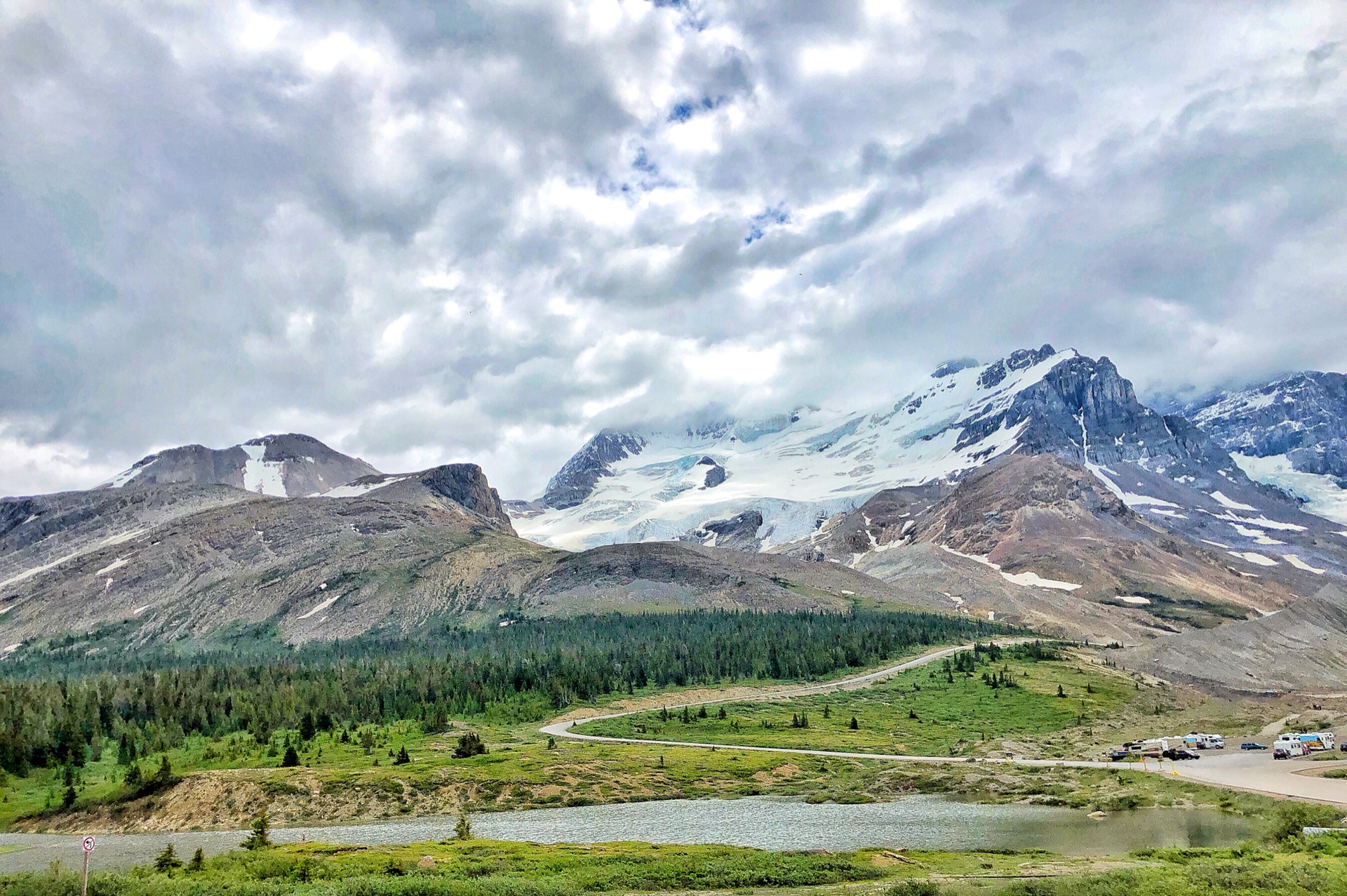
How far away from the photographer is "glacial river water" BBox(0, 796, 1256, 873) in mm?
74188

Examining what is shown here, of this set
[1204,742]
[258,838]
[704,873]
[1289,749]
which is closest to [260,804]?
[258,838]

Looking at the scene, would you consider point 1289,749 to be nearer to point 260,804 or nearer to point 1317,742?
point 1317,742

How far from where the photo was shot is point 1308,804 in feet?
242

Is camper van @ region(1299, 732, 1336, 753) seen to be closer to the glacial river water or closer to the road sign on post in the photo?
the glacial river water

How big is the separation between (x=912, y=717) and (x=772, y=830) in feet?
280

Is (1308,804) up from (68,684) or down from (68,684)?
down

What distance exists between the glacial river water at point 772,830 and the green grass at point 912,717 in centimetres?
3894

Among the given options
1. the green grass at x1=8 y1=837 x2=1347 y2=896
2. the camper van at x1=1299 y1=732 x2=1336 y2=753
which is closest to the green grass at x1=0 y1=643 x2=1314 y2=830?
the camper van at x1=1299 y1=732 x2=1336 y2=753

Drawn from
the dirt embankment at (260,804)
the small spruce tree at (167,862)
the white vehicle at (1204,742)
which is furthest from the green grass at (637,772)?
the small spruce tree at (167,862)

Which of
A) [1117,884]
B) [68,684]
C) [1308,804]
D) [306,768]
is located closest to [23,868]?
[306,768]

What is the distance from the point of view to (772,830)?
84.1 meters

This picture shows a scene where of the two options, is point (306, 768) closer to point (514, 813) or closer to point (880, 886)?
point (514, 813)

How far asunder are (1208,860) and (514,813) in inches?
2727

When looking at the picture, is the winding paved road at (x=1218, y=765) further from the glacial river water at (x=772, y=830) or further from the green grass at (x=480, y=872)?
the green grass at (x=480, y=872)
